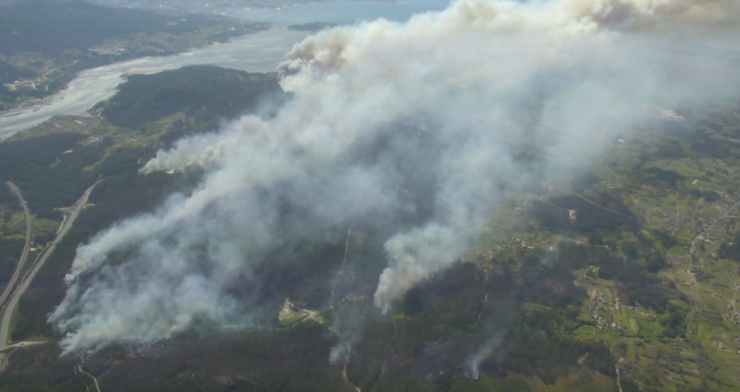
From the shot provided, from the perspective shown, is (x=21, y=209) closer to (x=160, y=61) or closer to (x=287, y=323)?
(x=287, y=323)

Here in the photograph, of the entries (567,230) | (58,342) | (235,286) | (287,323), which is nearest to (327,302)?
(287,323)

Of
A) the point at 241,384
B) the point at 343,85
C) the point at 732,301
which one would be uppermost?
the point at 343,85

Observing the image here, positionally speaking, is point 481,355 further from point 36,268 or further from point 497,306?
point 36,268

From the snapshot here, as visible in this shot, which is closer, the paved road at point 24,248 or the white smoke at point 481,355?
the white smoke at point 481,355

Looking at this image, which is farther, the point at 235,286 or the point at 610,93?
the point at 610,93

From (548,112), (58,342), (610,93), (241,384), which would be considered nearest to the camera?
(241,384)

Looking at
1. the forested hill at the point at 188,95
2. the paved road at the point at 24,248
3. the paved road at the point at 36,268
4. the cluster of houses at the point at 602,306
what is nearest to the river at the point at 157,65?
the forested hill at the point at 188,95

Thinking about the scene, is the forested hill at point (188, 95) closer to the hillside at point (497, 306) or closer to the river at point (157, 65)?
the river at point (157, 65)

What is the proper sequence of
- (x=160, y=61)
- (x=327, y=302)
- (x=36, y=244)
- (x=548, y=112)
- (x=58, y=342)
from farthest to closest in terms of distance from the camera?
(x=160, y=61) < (x=548, y=112) < (x=36, y=244) < (x=327, y=302) < (x=58, y=342)
